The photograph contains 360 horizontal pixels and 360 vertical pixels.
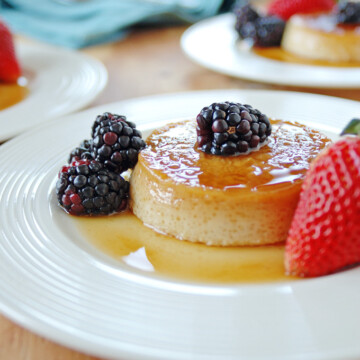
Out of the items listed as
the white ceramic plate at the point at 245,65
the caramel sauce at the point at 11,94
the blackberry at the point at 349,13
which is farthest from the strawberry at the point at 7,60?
the blackberry at the point at 349,13

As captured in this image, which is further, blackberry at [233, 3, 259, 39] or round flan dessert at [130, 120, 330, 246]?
blackberry at [233, 3, 259, 39]

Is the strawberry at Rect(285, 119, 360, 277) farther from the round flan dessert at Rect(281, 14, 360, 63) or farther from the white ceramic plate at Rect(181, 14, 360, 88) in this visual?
the round flan dessert at Rect(281, 14, 360, 63)

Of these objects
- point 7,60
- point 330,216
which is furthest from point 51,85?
point 330,216

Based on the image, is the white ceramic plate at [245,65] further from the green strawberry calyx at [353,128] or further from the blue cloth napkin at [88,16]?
the green strawberry calyx at [353,128]

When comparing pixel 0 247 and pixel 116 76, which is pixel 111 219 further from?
pixel 116 76

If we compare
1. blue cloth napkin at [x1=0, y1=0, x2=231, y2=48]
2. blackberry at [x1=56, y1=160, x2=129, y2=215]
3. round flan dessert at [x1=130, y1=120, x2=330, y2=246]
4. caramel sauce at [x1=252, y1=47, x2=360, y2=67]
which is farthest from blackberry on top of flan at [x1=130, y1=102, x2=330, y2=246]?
blue cloth napkin at [x1=0, y1=0, x2=231, y2=48]

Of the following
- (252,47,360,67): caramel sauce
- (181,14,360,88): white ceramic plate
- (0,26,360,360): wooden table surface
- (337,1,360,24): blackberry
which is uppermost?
(337,1,360,24): blackberry
